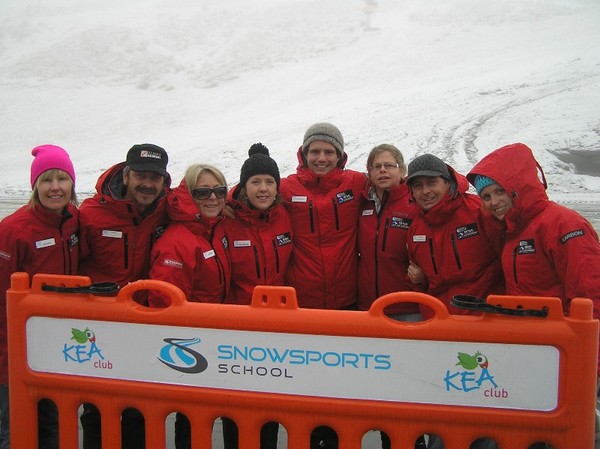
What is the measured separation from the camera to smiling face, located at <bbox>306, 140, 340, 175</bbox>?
12.4ft

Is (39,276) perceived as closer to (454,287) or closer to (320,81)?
(454,287)

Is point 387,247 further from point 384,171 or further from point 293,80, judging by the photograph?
point 293,80

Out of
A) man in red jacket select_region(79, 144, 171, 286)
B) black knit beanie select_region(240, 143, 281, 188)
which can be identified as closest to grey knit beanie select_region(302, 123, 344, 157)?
black knit beanie select_region(240, 143, 281, 188)

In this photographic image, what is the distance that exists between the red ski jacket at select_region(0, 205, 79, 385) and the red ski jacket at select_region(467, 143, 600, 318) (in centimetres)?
242

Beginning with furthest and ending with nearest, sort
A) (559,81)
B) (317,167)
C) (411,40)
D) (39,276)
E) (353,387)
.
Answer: (411,40) < (559,81) < (317,167) < (39,276) < (353,387)

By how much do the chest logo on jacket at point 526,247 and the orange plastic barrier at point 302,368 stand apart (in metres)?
0.66

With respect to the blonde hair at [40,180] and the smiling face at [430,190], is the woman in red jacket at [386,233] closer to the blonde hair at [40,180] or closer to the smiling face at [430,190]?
the smiling face at [430,190]

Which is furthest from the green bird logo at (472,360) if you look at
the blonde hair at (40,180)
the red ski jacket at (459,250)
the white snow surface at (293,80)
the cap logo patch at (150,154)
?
the white snow surface at (293,80)

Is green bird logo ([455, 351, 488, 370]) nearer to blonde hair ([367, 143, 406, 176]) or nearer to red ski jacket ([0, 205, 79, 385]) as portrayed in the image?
blonde hair ([367, 143, 406, 176])

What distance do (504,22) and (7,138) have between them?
3210 cm

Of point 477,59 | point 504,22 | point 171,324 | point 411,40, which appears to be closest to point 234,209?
point 171,324

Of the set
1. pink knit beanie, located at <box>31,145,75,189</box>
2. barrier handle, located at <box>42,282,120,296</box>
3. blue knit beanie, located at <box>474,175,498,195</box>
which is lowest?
barrier handle, located at <box>42,282,120,296</box>

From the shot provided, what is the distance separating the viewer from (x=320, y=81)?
31547 mm

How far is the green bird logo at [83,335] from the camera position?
103 inches
